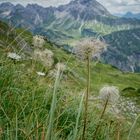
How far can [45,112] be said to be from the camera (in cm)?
623

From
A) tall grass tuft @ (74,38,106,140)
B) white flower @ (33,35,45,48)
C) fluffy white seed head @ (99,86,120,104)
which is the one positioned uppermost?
tall grass tuft @ (74,38,106,140)

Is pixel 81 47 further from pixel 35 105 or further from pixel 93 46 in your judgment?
pixel 35 105

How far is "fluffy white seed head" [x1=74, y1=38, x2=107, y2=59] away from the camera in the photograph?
420 centimetres

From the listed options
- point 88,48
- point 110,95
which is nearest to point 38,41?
point 110,95

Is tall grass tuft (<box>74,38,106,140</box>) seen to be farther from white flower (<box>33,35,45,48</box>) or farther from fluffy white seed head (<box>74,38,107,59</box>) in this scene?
white flower (<box>33,35,45,48</box>)

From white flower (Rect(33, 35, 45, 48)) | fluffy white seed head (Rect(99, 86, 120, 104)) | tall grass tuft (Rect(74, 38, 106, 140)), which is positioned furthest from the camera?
white flower (Rect(33, 35, 45, 48))

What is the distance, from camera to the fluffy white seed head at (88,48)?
4.20 metres

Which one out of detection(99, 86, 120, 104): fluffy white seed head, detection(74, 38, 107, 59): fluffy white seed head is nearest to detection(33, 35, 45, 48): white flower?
detection(99, 86, 120, 104): fluffy white seed head

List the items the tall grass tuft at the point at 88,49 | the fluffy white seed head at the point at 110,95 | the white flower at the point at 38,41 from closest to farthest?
1. the tall grass tuft at the point at 88,49
2. the fluffy white seed head at the point at 110,95
3. the white flower at the point at 38,41

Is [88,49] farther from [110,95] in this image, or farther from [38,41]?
[38,41]

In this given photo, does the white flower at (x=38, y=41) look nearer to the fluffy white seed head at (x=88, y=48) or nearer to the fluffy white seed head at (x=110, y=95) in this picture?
the fluffy white seed head at (x=110, y=95)

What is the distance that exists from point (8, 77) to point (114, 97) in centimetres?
239

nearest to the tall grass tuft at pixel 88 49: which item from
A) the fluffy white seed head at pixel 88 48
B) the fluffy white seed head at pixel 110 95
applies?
the fluffy white seed head at pixel 88 48

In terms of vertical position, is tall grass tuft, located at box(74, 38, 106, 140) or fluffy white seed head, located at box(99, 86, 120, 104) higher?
tall grass tuft, located at box(74, 38, 106, 140)
